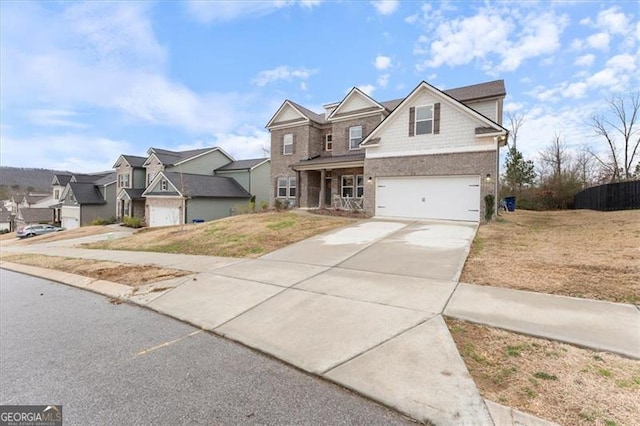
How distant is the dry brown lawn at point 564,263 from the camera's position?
207 inches

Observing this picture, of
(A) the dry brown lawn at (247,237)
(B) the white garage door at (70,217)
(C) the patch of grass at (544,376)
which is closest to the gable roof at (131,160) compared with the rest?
(B) the white garage door at (70,217)

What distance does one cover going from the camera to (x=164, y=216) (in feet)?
88.9

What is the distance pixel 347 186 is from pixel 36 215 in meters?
50.7

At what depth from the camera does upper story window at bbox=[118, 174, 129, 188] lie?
3388 centimetres

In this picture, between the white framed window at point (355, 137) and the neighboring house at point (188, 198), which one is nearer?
the white framed window at point (355, 137)

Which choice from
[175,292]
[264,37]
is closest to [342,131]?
[264,37]

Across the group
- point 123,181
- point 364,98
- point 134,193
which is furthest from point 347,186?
point 123,181

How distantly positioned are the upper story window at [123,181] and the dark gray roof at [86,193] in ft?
14.8

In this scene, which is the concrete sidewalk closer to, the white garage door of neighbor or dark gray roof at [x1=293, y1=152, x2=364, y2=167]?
dark gray roof at [x1=293, y1=152, x2=364, y2=167]

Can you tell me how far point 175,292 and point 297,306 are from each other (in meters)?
2.87

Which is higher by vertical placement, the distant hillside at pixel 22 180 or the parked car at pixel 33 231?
the distant hillside at pixel 22 180

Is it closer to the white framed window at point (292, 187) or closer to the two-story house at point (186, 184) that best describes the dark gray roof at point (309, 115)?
the white framed window at point (292, 187)

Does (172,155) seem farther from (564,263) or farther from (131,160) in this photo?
(564,263)

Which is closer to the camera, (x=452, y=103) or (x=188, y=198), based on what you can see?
(x=452, y=103)
